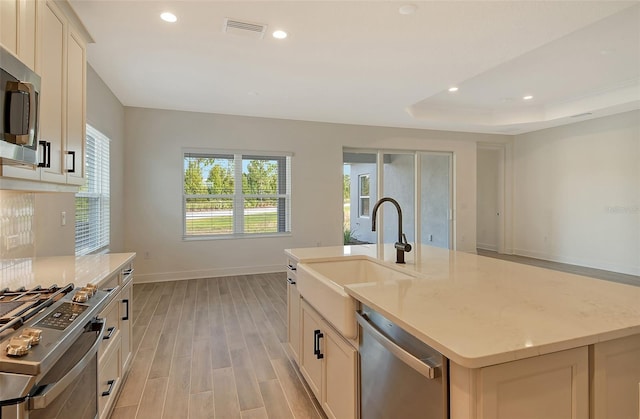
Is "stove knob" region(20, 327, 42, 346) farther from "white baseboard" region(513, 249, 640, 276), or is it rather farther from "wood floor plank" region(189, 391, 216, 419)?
"white baseboard" region(513, 249, 640, 276)

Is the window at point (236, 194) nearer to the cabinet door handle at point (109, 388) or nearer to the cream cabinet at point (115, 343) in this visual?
the cream cabinet at point (115, 343)

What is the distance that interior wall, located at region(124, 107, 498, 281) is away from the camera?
205 inches

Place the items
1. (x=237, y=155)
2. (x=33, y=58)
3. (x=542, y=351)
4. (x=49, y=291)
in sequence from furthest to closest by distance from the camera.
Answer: (x=237, y=155), (x=33, y=58), (x=49, y=291), (x=542, y=351)

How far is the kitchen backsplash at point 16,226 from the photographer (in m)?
2.00

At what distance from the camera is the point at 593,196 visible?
6.09 m

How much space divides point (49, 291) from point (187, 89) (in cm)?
352

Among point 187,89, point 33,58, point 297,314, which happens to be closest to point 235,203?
point 187,89

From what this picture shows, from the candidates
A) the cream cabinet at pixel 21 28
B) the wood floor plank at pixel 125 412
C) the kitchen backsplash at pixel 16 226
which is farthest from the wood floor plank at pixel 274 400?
the cream cabinet at pixel 21 28

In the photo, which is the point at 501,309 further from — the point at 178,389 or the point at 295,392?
the point at 178,389

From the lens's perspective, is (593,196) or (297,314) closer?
(297,314)

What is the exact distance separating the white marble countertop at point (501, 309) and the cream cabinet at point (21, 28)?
1.88 meters

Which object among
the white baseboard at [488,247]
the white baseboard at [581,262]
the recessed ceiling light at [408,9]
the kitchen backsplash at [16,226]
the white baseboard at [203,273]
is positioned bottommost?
the white baseboard at [203,273]

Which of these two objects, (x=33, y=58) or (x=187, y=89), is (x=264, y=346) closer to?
(x=33, y=58)

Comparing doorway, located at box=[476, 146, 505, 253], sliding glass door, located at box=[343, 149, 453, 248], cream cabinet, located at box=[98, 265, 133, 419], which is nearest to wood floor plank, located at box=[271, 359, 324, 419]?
cream cabinet, located at box=[98, 265, 133, 419]
